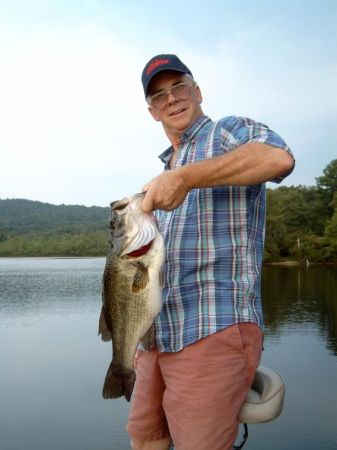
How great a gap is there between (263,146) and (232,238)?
480 mm

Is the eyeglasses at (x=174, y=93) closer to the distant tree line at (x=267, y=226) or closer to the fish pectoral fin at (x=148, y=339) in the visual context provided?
the fish pectoral fin at (x=148, y=339)

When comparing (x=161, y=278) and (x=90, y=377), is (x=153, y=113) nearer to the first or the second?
(x=161, y=278)

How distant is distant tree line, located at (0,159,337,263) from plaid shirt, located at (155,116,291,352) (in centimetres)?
2478

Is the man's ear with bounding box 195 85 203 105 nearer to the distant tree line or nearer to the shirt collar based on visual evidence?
the shirt collar

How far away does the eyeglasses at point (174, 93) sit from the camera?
106 inches

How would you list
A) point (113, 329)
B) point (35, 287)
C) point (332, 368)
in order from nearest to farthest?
1. point (113, 329)
2. point (332, 368)
3. point (35, 287)

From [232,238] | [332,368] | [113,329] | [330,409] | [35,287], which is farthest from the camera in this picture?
[35,287]

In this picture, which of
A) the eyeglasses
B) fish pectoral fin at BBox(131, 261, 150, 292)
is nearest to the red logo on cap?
the eyeglasses

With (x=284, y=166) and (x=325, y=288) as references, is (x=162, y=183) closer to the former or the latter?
(x=284, y=166)

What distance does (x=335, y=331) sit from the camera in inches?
860

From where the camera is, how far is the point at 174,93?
2.71 m

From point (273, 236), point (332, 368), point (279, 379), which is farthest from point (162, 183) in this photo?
point (273, 236)

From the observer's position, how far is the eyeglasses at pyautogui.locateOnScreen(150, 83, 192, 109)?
270cm

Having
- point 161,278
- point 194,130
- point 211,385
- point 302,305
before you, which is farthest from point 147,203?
point 302,305
